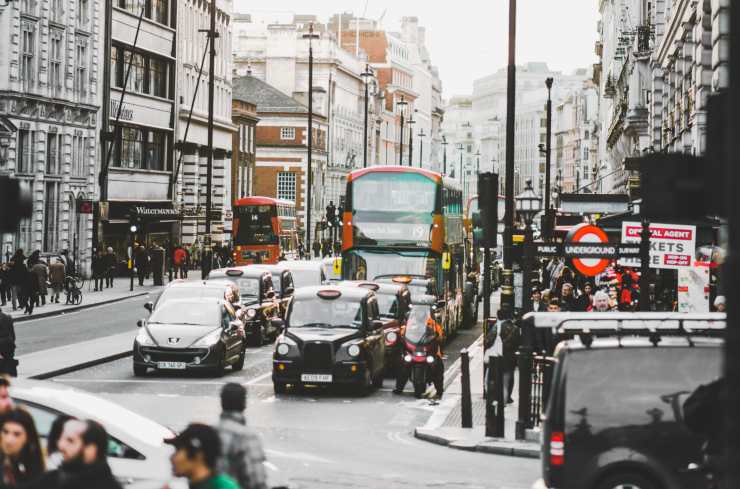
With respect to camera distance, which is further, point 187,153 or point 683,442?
point 187,153

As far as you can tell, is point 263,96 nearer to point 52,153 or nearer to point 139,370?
point 52,153

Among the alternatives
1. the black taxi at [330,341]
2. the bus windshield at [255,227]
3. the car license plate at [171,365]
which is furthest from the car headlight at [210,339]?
the bus windshield at [255,227]

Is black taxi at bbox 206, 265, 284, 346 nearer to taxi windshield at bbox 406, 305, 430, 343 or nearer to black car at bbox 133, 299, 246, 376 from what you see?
black car at bbox 133, 299, 246, 376

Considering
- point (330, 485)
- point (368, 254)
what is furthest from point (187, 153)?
point (330, 485)

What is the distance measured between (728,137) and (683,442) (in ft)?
17.6

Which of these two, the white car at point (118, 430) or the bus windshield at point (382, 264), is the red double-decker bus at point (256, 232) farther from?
the white car at point (118, 430)

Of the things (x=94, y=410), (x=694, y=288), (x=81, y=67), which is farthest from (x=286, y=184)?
(x=94, y=410)

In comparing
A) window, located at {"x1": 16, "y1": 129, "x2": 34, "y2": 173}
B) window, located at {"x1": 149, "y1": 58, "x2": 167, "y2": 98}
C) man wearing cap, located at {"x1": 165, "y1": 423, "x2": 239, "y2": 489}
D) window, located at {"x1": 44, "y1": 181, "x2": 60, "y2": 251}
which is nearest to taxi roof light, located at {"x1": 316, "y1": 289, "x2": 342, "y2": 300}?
man wearing cap, located at {"x1": 165, "y1": 423, "x2": 239, "y2": 489}

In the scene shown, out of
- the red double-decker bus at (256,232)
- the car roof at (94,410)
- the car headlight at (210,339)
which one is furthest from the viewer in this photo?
the red double-decker bus at (256,232)

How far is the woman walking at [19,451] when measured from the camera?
8062 mm

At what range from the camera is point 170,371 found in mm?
25266

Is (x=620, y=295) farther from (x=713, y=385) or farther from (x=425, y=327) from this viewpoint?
(x=713, y=385)

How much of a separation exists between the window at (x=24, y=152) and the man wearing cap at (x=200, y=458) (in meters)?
45.8

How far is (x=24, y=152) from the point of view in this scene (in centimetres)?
5256
